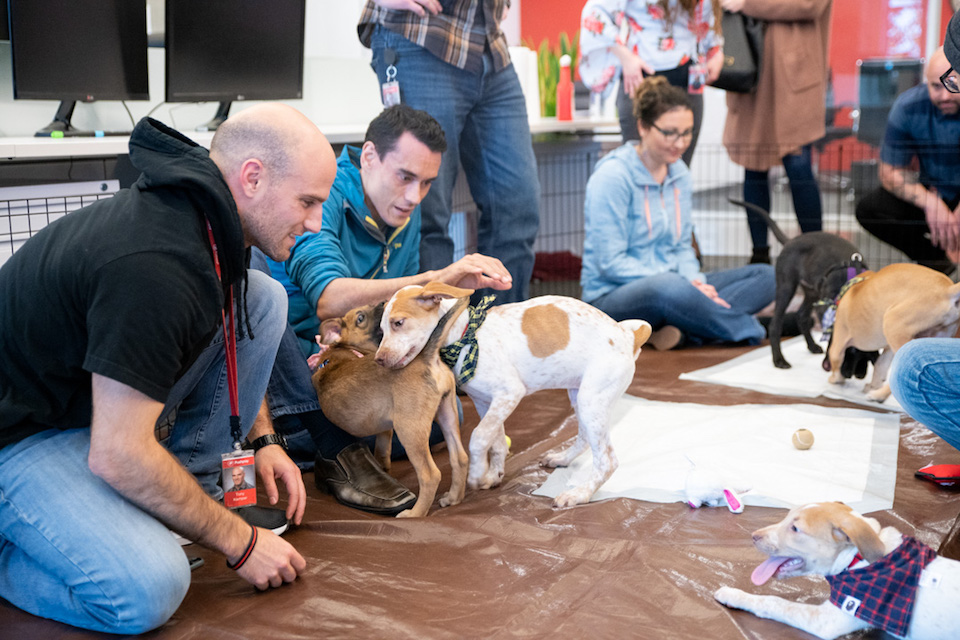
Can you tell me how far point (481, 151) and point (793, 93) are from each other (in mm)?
2386

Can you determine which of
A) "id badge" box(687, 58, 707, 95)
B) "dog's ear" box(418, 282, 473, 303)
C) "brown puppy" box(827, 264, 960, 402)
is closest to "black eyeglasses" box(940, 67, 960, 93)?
"brown puppy" box(827, 264, 960, 402)

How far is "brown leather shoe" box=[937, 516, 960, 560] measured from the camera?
2117 millimetres

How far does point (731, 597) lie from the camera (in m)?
1.87

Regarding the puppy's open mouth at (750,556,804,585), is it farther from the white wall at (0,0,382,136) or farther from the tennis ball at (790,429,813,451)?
the white wall at (0,0,382,136)

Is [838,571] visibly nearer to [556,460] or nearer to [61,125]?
[556,460]

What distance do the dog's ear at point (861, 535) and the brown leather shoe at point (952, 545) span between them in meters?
0.50

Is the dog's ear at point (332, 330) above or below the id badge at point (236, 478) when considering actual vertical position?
above

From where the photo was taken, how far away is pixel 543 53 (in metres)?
5.90

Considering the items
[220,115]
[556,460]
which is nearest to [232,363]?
[556,460]

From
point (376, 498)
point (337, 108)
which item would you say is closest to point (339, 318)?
point (376, 498)

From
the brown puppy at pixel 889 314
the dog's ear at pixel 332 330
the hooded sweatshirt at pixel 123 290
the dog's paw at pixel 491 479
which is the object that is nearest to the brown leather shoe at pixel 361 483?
the dog's paw at pixel 491 479

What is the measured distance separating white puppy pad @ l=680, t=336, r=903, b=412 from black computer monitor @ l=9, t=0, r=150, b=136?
2.80 m

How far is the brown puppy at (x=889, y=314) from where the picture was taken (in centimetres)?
309

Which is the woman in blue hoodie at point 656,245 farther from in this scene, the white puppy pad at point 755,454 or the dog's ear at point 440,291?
the dog's ear at point 440,291
